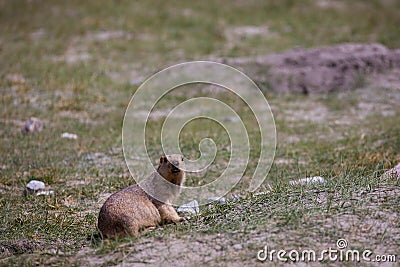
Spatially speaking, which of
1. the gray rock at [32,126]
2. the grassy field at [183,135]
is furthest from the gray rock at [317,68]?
the gray rock at [32,126]

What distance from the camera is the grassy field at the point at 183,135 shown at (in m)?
5.31

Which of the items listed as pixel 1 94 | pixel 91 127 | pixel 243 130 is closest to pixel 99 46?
pixel 1 94

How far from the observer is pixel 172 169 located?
20.7 feet

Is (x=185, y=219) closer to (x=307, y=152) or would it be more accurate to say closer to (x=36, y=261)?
(x=36, y=261)

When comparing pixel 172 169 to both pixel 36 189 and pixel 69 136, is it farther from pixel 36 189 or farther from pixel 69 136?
pixel 69 136

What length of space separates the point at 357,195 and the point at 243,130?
5002mm

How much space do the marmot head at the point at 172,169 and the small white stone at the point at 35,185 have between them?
87.6 inches

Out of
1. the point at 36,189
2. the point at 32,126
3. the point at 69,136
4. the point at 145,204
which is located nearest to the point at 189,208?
the point at 145,204

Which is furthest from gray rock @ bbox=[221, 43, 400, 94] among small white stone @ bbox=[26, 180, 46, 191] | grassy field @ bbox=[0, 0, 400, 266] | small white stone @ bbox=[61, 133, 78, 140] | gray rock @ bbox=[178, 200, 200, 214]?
gray rock @ bbox=[178, 200, 200, 214]

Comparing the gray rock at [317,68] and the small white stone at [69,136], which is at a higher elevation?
the gray rock at [317,68]

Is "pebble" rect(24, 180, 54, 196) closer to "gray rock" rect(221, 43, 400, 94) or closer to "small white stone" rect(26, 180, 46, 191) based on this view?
"small white stone" rect(26, 180, 46, 191)

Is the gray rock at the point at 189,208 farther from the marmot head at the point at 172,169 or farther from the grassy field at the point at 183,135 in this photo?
the marmot head at the point at 172,169

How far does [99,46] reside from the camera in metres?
15.4

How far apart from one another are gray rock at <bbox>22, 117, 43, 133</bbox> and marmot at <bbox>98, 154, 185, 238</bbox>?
4.70 metres
